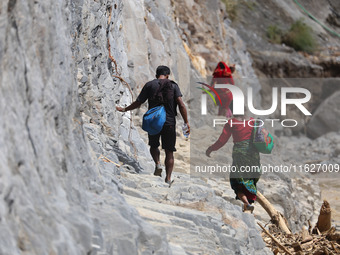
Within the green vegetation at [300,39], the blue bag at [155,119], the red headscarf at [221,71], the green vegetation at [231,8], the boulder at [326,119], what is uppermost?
the green vegetation at [231,8]

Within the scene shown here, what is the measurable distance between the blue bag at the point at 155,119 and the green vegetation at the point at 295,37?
16.4 metres

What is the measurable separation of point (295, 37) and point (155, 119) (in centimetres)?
1674

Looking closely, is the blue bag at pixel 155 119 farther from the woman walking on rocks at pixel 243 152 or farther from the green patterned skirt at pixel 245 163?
the green patterned skirt at pixel 245 163

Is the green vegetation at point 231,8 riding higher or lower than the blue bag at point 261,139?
higher

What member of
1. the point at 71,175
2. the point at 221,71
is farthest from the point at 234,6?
the point at 71,175

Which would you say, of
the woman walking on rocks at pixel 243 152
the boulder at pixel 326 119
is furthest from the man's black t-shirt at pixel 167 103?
the boulder at pixel 326 119

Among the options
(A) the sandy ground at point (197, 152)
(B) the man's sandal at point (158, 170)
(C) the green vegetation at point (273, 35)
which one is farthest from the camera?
(C) the green vegetation at point (273, 35)

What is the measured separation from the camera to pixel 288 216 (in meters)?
8.41

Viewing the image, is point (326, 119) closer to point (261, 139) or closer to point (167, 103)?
point (261, 139)

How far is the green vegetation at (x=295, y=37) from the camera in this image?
829 inches

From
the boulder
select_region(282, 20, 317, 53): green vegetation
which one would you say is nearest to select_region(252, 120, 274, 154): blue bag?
the boulder

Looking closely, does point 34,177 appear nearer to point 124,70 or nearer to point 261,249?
point 261,249

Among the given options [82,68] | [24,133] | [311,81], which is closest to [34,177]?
[24,133]

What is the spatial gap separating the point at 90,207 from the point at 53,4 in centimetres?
119
